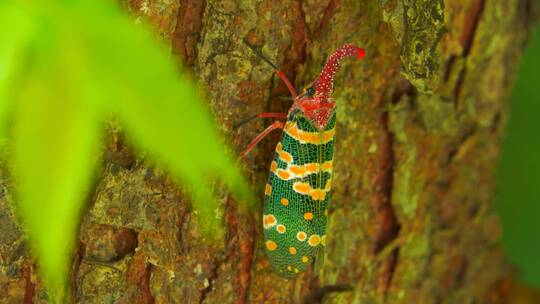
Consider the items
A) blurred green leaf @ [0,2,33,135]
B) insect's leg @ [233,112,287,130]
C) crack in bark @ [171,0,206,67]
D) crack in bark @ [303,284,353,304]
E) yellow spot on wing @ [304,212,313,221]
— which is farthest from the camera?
crack in bark @ [303,284,353,304]

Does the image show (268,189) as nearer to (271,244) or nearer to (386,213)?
(271,244)

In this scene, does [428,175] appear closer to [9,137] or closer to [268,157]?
[268,157]

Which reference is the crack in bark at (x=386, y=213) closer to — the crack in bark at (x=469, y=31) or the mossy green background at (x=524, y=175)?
the crack in bark at (x=469, y=31)

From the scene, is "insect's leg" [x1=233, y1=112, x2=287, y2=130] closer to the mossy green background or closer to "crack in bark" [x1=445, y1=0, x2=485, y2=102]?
"crack in bark" [x1=445, y1=0, x2=485, y2=102]

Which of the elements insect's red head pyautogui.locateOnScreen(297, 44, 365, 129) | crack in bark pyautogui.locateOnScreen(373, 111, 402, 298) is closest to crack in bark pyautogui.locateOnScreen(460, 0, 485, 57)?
crack in bark pyautogui.locateOnScreen(373, 111, 402, 298)

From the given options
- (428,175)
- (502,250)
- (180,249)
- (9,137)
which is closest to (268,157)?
(180,249)

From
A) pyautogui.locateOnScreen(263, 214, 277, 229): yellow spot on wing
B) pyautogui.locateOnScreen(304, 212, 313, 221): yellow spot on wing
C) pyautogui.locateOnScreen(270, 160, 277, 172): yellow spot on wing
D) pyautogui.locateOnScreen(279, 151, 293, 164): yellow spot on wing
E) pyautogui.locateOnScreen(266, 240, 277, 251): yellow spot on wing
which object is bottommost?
pyautogui.locateOnScreen(266, 240, 277, 251): yellow spot on wing

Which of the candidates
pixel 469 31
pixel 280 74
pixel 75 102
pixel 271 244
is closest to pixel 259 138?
pixel 280 74
